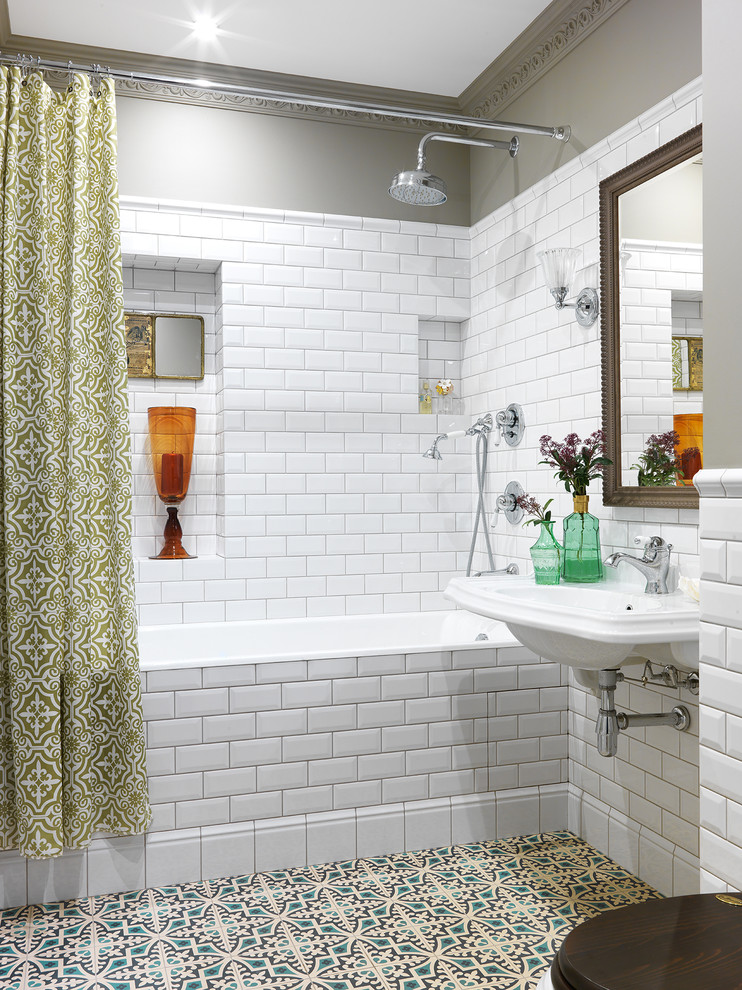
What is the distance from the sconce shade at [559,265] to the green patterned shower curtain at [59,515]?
1494 mm

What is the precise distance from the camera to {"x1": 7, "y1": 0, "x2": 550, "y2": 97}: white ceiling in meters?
2.96

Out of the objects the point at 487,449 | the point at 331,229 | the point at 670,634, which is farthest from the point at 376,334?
the point at 670,634

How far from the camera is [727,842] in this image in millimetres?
1490

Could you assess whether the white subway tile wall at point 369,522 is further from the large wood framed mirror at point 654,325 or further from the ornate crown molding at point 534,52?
the ornate crown molding at point 534,52

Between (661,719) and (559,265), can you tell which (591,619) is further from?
(559,265)

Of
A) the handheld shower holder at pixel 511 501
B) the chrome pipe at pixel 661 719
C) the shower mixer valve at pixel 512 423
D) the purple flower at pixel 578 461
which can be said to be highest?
the shower mixer valve at pixel 512 423

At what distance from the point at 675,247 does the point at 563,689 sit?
1511 mm

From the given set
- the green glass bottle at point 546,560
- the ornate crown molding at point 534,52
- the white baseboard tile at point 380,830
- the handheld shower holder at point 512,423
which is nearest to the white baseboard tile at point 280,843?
the white baseboard tile at point 380,830

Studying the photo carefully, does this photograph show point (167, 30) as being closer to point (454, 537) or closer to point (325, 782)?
point (454, 537)

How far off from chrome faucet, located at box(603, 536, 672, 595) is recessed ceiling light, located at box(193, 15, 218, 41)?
97.0 inches

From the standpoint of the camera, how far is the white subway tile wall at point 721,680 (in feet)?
4.85

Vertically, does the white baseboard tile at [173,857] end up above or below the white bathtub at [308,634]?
below

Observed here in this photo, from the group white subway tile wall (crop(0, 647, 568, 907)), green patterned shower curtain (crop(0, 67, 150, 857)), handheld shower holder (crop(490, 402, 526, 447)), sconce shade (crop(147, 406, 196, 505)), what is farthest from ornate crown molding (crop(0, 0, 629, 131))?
white subway tile wall (crop(0, 647, 568, 907))

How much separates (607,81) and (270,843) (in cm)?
270
